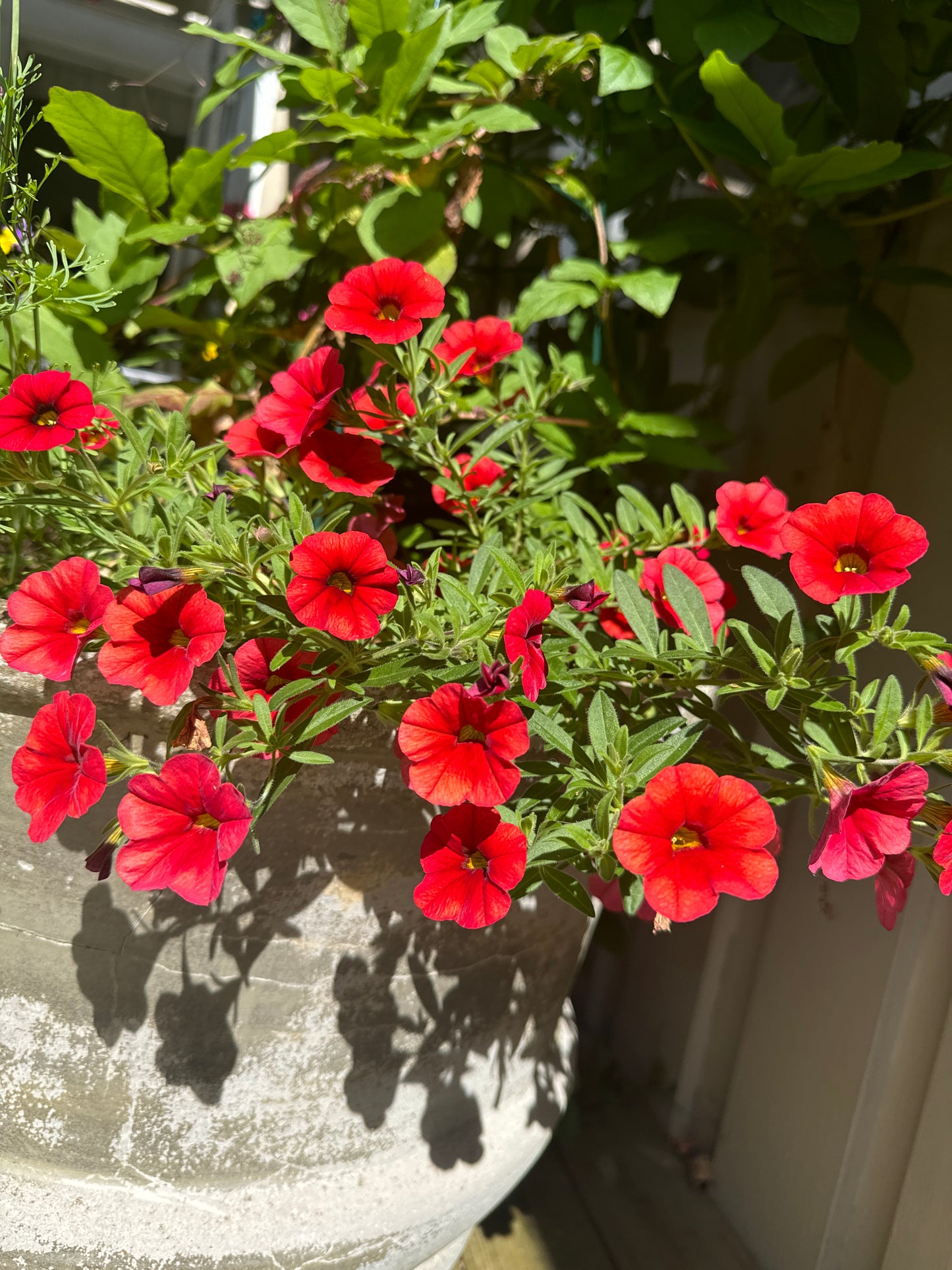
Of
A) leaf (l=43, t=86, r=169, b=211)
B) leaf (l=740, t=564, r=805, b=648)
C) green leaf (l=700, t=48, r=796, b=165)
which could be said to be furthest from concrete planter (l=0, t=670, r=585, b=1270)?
green leaf (l=700, t=48, r=796, b=165)

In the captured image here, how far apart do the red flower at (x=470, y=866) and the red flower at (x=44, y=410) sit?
1.26ft

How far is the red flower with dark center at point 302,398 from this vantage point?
0.73 meters

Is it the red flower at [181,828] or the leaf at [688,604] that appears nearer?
the red flower at [181,828]

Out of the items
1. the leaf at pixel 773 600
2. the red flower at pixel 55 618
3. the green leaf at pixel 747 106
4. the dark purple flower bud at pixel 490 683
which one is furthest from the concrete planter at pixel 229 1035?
the green leaf at pixel 747 106

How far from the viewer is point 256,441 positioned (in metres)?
0.77

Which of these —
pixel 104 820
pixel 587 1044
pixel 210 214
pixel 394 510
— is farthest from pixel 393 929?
pixel 587 1044

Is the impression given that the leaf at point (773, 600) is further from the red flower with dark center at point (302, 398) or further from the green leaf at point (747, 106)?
the green leaf at point (747, 106)

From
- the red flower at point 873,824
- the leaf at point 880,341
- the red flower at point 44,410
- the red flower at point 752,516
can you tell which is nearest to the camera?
the red flower at point 873,824

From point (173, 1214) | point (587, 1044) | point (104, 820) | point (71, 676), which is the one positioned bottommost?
point (587, 1044)

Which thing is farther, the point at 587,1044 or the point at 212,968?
the point at 587,1044

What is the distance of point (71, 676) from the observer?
0.68 metres

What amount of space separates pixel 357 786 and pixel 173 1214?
1.30 ft

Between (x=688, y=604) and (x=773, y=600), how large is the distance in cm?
6

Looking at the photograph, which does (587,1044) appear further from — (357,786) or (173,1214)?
(357,786)
